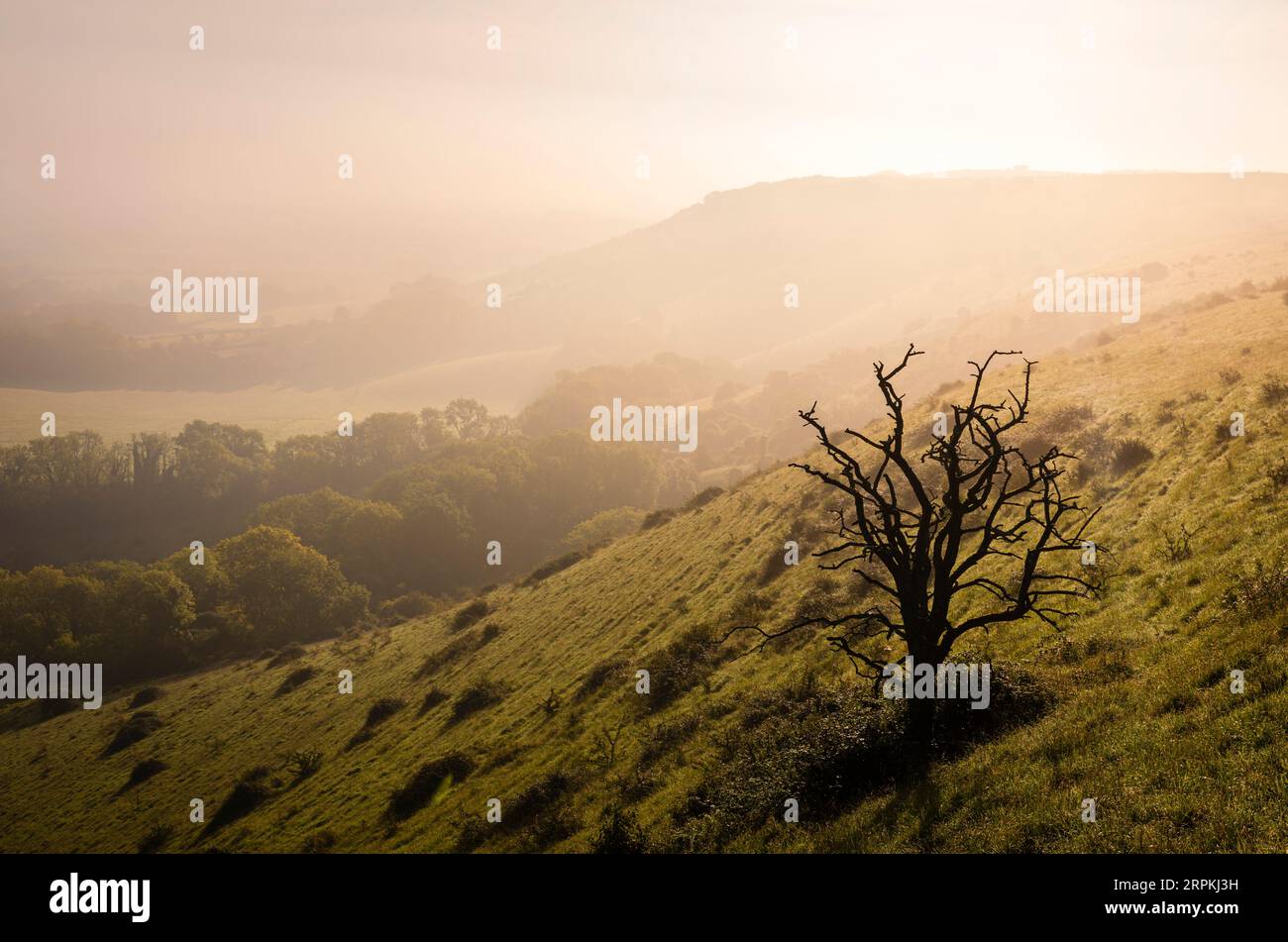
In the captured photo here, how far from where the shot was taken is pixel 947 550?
13.8 meters

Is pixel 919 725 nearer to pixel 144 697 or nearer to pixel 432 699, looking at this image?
pixel 432 699

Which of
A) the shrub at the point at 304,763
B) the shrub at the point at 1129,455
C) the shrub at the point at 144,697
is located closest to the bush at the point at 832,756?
the shrub at the point at 1129,455

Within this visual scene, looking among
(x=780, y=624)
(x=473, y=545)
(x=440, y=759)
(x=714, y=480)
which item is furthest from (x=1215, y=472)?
(x=714, y=480)

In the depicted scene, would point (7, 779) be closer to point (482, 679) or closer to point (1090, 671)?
point (482, 679)

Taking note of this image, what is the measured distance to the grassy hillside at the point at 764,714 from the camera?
1100cm

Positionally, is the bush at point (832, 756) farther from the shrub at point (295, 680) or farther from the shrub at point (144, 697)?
the shrub at point (144, 697)

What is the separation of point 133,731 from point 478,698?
3244 centimetres

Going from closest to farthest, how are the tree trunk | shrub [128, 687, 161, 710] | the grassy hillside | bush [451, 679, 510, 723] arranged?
the grassy hillside → the tree trunk → bush [451, 679, 510, 723] → shrub [128, 687, 161, 710]

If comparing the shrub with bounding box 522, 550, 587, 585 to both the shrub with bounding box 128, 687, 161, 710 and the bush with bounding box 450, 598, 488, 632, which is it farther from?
the shrub with bounding box 128, 687, 161, 710

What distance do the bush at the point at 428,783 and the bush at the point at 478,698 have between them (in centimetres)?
526

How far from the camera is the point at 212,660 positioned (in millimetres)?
70938

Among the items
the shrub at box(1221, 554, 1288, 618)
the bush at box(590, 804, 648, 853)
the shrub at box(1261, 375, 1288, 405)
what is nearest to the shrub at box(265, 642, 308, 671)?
the bush at box(590, 804, 648, 853)

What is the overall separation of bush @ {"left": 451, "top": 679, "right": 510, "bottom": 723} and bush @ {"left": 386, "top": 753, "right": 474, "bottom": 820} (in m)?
5.26

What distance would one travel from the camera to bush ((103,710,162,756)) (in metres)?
48.5
